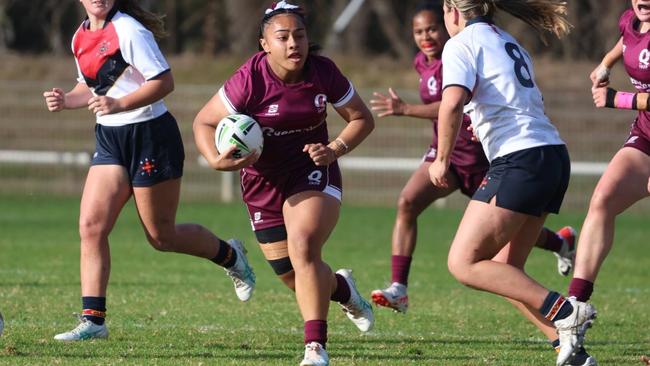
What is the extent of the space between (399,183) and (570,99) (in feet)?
10.7

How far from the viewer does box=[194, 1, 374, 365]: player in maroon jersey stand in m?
6.51

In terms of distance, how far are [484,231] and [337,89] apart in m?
1.16

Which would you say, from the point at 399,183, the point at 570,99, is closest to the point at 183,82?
the point at 399,183

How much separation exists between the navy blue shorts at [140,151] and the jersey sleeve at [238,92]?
3.26ft

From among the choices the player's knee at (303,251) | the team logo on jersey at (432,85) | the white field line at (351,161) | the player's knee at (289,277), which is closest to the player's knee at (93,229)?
the player's knee at (289,277)

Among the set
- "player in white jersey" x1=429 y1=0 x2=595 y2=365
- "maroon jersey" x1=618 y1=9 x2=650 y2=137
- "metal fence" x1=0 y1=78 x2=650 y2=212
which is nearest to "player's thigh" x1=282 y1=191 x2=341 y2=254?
Result: "player in white jersey" x1=429 y1=0 x2=595 y2=365

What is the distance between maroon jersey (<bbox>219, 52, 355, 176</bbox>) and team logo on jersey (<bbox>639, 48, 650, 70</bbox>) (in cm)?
199

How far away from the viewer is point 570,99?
21500 millimetres

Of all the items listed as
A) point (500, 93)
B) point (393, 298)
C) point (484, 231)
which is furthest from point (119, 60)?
point (393, 298)

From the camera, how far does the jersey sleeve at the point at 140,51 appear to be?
7418mm

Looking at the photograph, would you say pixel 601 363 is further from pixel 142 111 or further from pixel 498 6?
pixel 142 111

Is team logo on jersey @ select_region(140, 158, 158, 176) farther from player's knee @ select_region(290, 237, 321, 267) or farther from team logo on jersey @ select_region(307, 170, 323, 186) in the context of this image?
player's knee @ select_region(290, 237, 321, 267)

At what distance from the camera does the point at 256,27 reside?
28.2 metres

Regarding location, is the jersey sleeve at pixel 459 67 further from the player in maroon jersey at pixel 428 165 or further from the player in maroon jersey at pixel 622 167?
the player in maroon jersey at pixel 428 165
